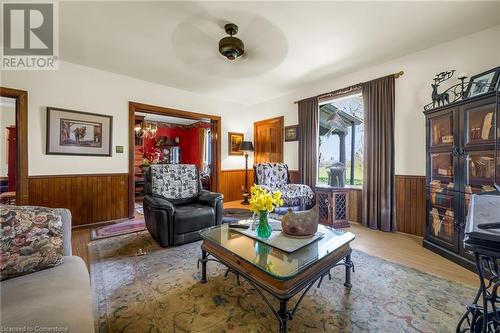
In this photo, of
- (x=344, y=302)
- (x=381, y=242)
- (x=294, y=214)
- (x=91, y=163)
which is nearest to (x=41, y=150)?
(x=91, y=163)

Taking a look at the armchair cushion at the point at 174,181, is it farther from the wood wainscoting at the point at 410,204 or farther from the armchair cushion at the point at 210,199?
the wood wainscoting at the point at 410,204

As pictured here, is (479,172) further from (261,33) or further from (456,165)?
(261,33)

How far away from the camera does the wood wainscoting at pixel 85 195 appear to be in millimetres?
3127

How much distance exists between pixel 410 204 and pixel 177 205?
11.2ft

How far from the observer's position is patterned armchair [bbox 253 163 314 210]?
382 centimetres

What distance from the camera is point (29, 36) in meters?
2.58

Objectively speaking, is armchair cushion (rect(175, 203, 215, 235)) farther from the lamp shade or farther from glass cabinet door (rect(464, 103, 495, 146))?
glass cabinet door (rect(464, 103, 495, 146))

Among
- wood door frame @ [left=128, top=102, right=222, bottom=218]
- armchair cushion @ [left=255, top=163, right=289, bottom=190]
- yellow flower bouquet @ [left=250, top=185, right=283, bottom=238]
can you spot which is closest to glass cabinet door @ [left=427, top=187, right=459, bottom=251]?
yellow flower bouquet @ [left=250, top=185, right=283, bottom=238]

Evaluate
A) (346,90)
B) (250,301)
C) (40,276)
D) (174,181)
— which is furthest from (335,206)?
(40,276)

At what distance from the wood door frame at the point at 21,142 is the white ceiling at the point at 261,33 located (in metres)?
0.86

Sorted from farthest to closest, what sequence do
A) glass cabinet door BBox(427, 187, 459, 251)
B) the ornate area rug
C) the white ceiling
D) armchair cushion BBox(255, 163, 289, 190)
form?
armchair cushion BBox(255, 163, 289, 190) < glass cabinet door BBox(427, 187, 459, 251) < the white ceiling < the ornate area rug

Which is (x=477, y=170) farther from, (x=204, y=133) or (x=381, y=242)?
(x=204, y=133)

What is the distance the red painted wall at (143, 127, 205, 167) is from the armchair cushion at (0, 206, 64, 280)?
6.05 meters

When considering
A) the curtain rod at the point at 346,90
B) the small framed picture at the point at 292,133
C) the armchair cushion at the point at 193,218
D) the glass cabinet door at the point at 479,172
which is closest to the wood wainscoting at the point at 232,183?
the small framed picture at the point at 292,133
